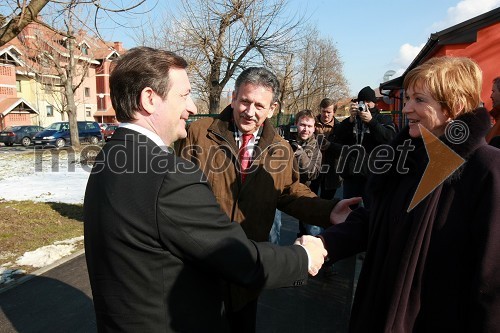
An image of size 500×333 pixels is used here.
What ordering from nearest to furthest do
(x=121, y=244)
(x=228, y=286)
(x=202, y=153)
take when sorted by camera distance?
(x=121, y=244), (x=228, y=286), (x=202, y=153)

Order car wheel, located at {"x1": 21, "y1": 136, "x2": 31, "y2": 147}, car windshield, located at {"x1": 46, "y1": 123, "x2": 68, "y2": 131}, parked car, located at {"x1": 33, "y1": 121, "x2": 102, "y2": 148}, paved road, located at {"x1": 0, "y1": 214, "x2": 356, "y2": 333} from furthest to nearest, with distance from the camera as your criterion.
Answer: car wheel, located at {"x1": 21, "y1": 136, "x2": 31, "y2": 147} → car windshield, located at {"x1": 46, "y1": 123, "x2": 68, "y2": 131} → parked car, located at {"x1": 33, "y1": 121, "x2": 102, "y2": 148} → paved road, located at {"x1": 0, "y1": 214, "x2": 356, "y2": 333}

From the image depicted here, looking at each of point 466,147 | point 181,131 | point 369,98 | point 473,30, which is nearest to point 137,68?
point 181,131

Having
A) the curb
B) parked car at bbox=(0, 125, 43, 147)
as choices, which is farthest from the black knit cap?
parked car at bbox=(0, 125, 43, 147)

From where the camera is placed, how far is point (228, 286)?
7.88ft

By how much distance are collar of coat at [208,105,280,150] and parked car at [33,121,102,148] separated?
29.6m

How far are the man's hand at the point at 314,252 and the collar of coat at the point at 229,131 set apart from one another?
2.74ft

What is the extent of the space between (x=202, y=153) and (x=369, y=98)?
11.6 feet

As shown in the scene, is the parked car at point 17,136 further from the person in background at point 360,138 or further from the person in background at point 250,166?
the person in background at point 250,166

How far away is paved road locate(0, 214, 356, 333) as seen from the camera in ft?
12.2

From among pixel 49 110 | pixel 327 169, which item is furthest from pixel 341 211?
pixel 49 110

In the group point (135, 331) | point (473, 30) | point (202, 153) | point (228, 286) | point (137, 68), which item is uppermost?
point (473, 30)

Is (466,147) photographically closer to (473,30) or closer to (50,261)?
(50,261)

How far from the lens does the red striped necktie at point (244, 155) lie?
267cm

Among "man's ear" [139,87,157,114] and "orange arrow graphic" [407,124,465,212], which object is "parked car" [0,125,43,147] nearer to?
"man's ear" [139,87,157,114]
